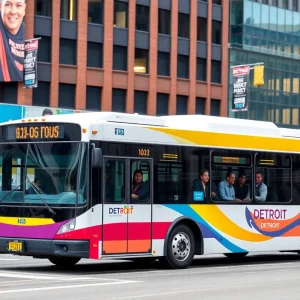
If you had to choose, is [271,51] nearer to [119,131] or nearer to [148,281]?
[119,131]

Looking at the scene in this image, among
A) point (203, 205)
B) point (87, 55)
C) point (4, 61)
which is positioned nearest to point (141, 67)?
point (87, 55)

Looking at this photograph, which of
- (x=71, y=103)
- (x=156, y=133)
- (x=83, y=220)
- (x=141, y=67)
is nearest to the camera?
(x=83, y=220)

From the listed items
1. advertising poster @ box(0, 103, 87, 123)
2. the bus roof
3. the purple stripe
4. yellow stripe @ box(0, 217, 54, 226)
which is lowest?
the purple stripe

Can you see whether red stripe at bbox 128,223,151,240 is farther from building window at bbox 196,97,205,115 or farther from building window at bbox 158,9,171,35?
building window at bbox 196,97,205,115

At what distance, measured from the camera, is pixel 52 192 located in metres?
17.3

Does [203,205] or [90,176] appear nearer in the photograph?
[90,176]

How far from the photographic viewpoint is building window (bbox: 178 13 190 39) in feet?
210

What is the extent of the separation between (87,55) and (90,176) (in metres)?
41.5

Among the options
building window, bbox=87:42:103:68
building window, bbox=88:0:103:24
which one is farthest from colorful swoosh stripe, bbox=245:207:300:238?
building window, bbox=88:0:103:24

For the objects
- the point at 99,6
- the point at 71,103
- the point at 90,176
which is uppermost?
the point at 99,6

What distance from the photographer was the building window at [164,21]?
62.6m

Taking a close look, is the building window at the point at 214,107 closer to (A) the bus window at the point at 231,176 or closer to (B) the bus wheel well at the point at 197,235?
(A) the bus window at the point at 231,176

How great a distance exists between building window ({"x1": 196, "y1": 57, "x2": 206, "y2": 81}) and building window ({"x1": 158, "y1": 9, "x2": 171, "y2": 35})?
3.67 metres

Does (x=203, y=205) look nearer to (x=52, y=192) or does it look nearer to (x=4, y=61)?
(x=52, y=192)
